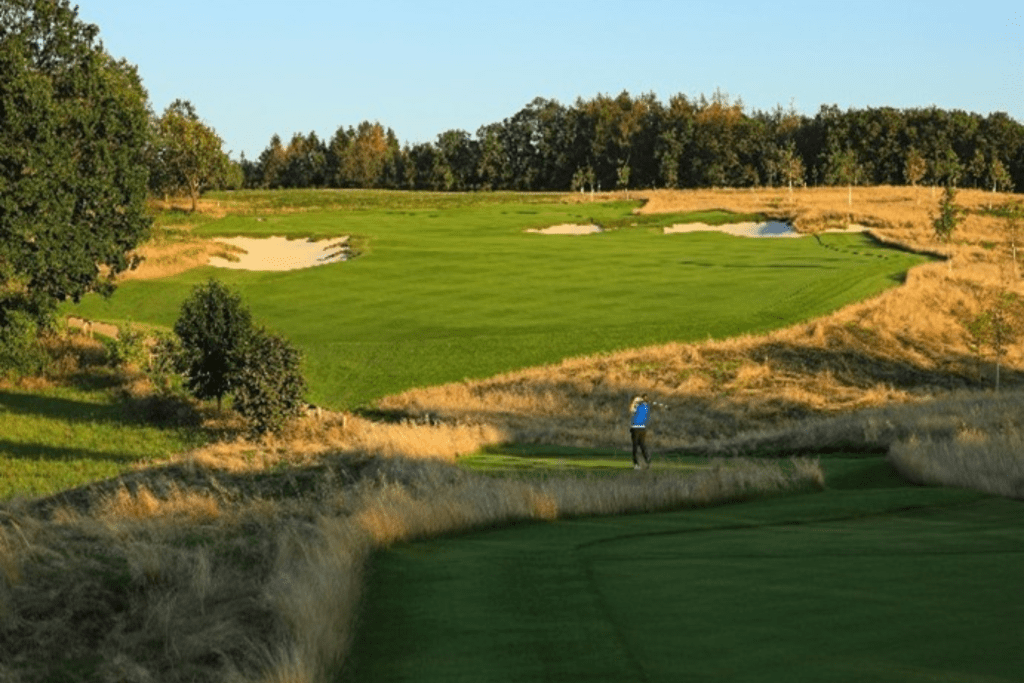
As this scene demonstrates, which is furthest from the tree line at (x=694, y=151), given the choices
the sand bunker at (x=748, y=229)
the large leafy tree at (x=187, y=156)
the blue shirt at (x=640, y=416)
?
the blue shirt at (x=640, y=416)

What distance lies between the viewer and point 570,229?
297 ft

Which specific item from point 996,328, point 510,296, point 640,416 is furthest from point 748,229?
point 640,416

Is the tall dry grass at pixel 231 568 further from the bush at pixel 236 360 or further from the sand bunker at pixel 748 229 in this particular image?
the sand bunker at pixel 748 229

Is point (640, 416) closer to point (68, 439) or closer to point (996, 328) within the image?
point (68, 439)

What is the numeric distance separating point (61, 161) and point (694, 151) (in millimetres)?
126323

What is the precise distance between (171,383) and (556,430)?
15.6 meters

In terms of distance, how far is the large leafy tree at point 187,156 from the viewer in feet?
351

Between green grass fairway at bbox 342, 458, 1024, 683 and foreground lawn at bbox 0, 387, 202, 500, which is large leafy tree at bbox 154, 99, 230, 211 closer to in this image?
foreground lawn at bbox 0, 387, 202, 500

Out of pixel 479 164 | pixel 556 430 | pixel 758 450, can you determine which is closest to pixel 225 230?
pixel 556 430

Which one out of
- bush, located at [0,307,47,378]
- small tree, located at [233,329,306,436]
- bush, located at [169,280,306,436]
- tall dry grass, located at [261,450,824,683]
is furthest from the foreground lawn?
tall dry grass, located at [261,450,824,683]

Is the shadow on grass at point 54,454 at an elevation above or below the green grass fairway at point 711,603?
below

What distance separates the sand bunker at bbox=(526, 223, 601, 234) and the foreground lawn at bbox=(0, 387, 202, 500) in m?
49.4

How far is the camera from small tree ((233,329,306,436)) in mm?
34750

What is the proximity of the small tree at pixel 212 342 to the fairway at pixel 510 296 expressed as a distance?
3514mm
